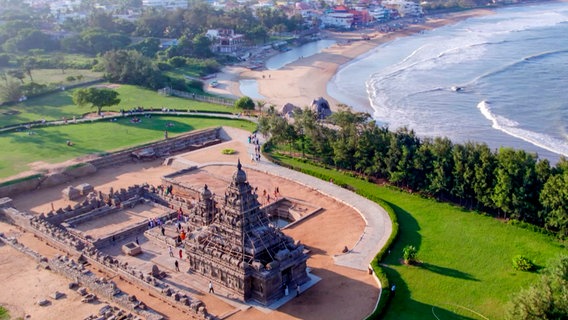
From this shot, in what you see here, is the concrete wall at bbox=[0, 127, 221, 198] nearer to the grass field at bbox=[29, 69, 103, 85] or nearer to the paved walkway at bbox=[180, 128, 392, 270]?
the paved walkway at bbox=[180, 128, 392, 270]

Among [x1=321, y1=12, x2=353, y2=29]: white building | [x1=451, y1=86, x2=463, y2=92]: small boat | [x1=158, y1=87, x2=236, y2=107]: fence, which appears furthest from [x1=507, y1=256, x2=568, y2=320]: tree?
[x1=321, y1=12, x2=353, y2=29]: white building

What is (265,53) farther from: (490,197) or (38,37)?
(490,197)

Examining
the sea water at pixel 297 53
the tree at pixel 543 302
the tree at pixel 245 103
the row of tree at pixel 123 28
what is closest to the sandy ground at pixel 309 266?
the tree at pixel 543 302

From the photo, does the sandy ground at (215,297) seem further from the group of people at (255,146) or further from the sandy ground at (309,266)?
the group of people at (255,146)

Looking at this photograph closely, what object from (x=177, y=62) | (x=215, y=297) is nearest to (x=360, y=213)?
(x=215, y=297)

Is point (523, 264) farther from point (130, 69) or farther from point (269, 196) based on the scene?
point (130, 69)

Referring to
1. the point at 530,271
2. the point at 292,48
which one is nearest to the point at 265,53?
the point at 292,48
